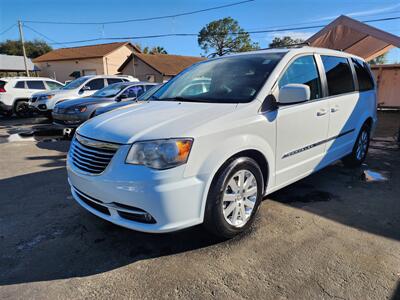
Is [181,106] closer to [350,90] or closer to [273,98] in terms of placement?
[273,98]

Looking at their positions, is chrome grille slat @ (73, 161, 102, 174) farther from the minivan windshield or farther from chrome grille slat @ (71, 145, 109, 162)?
the minivan windshield

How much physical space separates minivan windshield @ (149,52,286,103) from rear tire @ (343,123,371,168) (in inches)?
95.4

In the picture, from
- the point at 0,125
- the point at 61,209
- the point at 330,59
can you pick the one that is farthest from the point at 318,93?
the point at 0,125

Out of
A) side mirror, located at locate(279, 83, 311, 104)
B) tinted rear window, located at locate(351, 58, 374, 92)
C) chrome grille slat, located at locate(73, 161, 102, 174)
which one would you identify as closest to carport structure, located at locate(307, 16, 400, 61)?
tinted rear window, located at locate(351, 58, 374, 92)

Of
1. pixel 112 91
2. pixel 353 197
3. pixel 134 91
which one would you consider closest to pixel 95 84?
pixel 112 91

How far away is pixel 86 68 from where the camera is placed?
34.5 meters

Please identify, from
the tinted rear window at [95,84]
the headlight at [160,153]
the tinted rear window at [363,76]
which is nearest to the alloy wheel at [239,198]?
the headlight at [160,153]

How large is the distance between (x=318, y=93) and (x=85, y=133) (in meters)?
2.73

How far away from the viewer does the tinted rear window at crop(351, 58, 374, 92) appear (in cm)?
489

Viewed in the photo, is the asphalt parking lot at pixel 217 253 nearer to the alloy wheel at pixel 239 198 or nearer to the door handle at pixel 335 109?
the alloy wheel at pixel 239 198

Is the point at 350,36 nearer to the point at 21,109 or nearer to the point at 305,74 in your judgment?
the point at 305,74

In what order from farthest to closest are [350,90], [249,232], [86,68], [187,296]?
[86,68] → [350,90] → [249,232] → [187,296]

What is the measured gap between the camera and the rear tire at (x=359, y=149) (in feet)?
16.8

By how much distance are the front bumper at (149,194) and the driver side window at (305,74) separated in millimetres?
1651
